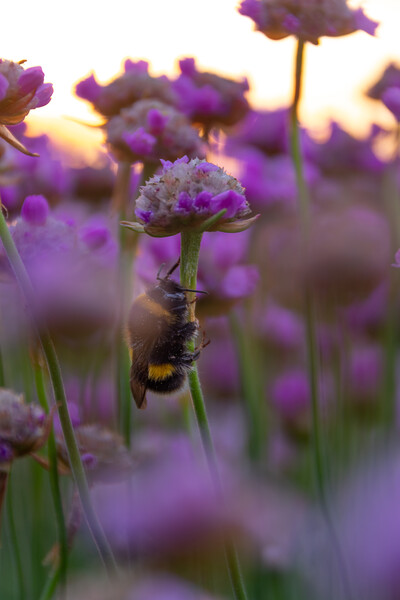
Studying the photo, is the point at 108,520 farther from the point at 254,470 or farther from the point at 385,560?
the point at 385,560

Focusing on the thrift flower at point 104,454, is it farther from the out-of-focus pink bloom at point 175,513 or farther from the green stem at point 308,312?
the green stem at point 308,312

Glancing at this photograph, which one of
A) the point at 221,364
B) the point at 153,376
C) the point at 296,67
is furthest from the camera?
the point at 221,364

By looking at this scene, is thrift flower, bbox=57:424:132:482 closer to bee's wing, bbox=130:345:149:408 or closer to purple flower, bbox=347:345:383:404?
bee's wing, bbox=130:345:149:408

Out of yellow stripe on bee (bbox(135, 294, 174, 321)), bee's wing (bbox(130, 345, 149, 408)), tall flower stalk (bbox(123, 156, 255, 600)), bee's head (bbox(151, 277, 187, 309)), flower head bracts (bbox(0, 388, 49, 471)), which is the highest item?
tall flower stalk (bbox(123, 156, 255, 600))

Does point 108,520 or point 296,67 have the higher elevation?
point 296,67

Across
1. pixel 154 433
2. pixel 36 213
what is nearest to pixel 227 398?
pixel 154 433

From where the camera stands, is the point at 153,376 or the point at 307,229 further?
the point at 307,229

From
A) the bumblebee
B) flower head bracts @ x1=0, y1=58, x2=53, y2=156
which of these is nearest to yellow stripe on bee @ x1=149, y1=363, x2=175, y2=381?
the bumblebee

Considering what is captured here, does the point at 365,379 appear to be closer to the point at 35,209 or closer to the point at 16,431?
the point at 35,209
